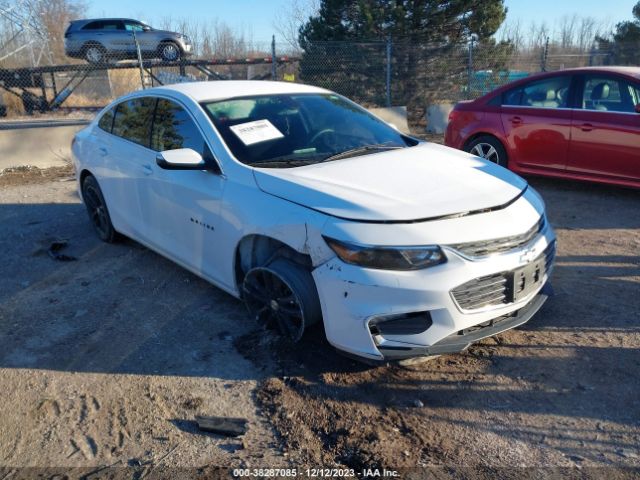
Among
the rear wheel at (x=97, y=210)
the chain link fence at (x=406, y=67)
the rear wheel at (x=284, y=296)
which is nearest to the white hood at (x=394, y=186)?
the rear wheel at (x=284, y=296)

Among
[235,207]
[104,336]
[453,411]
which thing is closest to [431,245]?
[453,411]

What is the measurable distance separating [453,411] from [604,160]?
4.69m

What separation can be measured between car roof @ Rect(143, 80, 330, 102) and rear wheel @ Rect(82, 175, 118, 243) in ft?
4.11

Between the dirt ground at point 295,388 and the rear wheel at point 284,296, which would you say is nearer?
the dirt ground at point 295,388

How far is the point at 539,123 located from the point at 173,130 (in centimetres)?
469

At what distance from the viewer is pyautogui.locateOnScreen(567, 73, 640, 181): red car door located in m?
6.08

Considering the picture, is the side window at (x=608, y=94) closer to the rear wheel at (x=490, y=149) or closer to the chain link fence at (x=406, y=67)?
the rear wheel at (x=490, y=149)

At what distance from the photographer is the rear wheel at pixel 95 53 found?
19.1 metres

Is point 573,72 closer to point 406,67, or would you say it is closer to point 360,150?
point 360,150

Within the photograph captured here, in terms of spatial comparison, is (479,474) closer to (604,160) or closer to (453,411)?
(453,411)

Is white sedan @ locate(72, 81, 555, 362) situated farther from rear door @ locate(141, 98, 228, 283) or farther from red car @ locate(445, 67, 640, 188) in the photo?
red car @ locate(445, 67, 640, 188)

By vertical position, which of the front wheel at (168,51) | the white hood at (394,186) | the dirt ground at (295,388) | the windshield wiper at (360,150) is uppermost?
the front wheel at (168,51)

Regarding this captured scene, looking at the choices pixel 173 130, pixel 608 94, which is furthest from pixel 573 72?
pixel 173 130

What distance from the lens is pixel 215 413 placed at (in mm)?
2914
